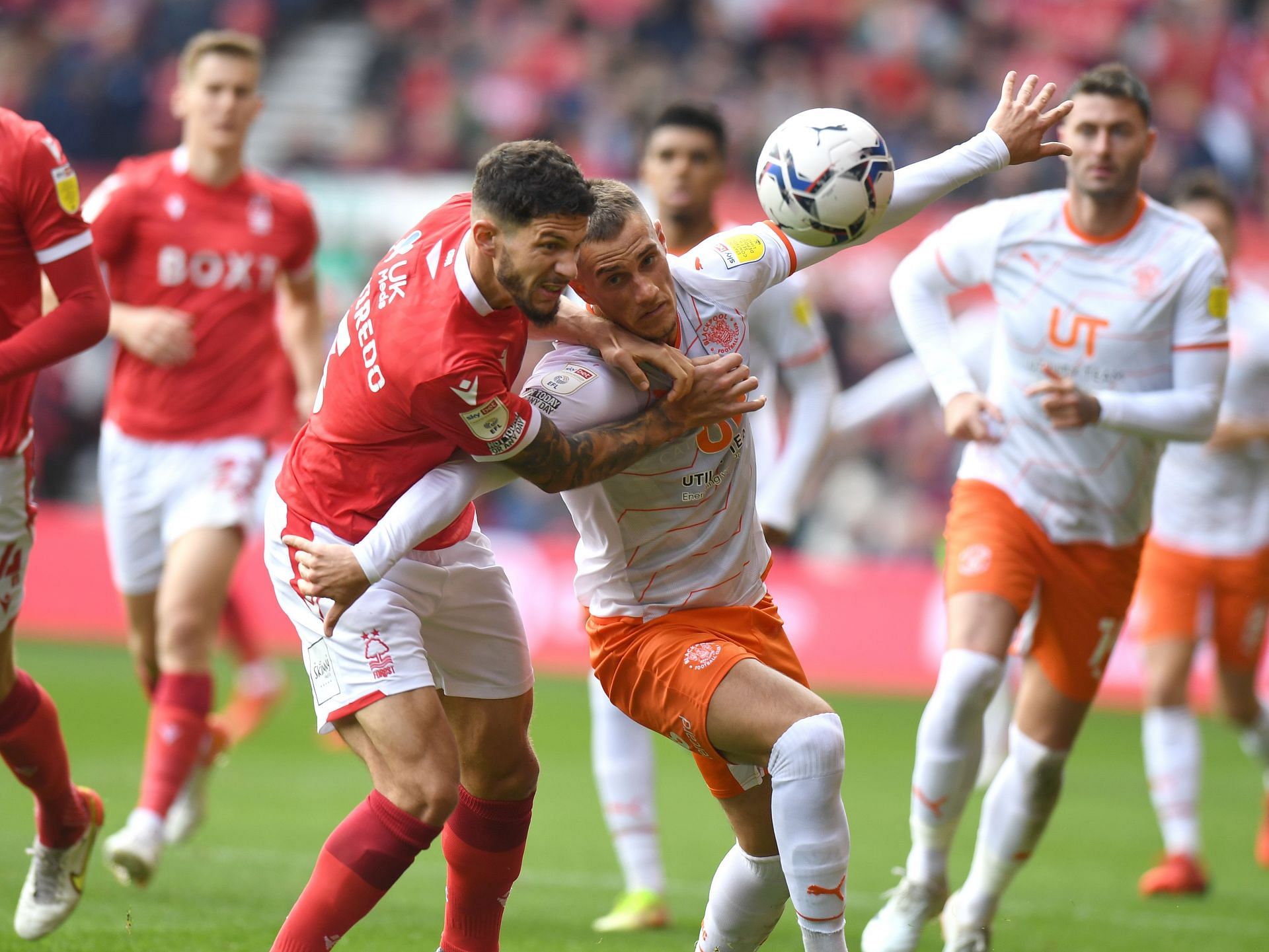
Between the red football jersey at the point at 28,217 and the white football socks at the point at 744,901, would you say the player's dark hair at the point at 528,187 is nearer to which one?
the red football jersey at the point at 28,217

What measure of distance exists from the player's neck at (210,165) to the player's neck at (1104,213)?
3702mm

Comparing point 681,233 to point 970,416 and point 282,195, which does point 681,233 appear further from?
point 282,195

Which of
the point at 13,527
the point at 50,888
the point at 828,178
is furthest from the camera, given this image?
the point at 50,888

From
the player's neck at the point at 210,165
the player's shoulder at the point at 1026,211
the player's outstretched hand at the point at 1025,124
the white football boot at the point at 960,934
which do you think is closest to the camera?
the player's outstretched hand at the point at 1025,124

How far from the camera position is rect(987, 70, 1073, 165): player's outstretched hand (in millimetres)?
4688

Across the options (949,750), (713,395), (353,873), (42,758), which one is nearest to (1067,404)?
(949,750)

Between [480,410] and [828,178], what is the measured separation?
124cm

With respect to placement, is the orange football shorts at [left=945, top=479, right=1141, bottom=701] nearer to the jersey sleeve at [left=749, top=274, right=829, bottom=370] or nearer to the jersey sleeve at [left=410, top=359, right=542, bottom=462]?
the jersey sleeve at [left=749, top=274, right=829, bottom=370]

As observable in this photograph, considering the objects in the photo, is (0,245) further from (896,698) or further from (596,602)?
(896,698)

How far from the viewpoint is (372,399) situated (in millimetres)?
4230

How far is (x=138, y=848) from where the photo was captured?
5.96 metres

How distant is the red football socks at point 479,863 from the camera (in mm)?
4738

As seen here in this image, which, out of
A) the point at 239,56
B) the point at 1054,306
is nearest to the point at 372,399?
the point at 1054,306

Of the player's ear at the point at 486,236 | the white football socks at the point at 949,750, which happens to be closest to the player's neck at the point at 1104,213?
the white football socks at the point at 949,750
